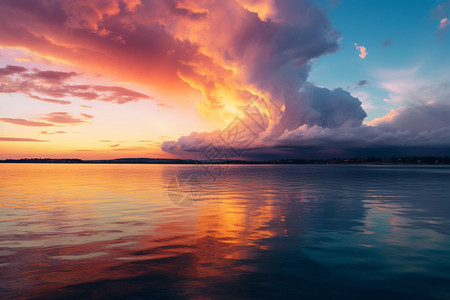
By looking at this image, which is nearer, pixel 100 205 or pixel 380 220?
pixel 380 220

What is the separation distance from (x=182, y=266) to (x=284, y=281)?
4.29 meters

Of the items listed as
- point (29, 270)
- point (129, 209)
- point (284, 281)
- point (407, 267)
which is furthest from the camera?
point (129, 209)

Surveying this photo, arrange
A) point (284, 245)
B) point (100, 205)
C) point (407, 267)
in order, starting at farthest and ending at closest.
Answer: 1. point (100, 205)
2. point (284, 245)
3. point (407, 267)

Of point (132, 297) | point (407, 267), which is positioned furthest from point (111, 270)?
point (407, 267)

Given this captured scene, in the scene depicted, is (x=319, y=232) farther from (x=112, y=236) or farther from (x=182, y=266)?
(x=112, y=236)

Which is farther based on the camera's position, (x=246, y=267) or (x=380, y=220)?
(x=380, y=220)

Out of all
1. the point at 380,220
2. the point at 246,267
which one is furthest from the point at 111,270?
the point at 380,220

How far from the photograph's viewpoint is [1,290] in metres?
9.52

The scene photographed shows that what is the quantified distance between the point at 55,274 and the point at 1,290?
1.71 metres

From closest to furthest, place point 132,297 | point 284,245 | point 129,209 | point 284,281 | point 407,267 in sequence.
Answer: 1. point 132,297
2. point 284,281
3. point 407,267
4. point 284,245
5. point 129,209

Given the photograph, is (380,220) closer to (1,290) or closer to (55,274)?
(55,274)

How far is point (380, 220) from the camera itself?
73.3 ft

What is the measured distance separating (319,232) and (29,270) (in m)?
15.8

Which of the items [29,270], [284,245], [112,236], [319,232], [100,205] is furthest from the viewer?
[100,205]
